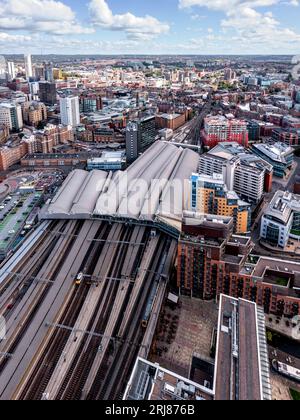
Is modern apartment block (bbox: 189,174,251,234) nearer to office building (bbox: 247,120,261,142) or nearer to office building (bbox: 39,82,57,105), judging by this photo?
office building (bbox: 247,120,261,142)

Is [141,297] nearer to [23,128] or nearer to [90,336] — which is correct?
[90,336]

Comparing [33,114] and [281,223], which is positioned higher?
[33,114]

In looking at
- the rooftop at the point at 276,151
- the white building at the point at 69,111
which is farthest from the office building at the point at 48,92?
the rooftop at the point at 276,151

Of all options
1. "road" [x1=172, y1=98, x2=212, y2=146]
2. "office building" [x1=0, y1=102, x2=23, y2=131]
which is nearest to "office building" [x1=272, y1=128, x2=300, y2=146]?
"road" [x1=172, y1=98, x2=212, y2=146]

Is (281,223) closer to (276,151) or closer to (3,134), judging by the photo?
(276,151)

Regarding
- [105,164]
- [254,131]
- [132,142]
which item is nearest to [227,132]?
[254,131]

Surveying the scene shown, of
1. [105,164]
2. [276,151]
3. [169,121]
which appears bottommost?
[105,164]

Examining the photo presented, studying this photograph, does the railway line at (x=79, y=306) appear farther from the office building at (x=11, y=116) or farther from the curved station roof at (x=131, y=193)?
the office building at (x=11, y=116)
